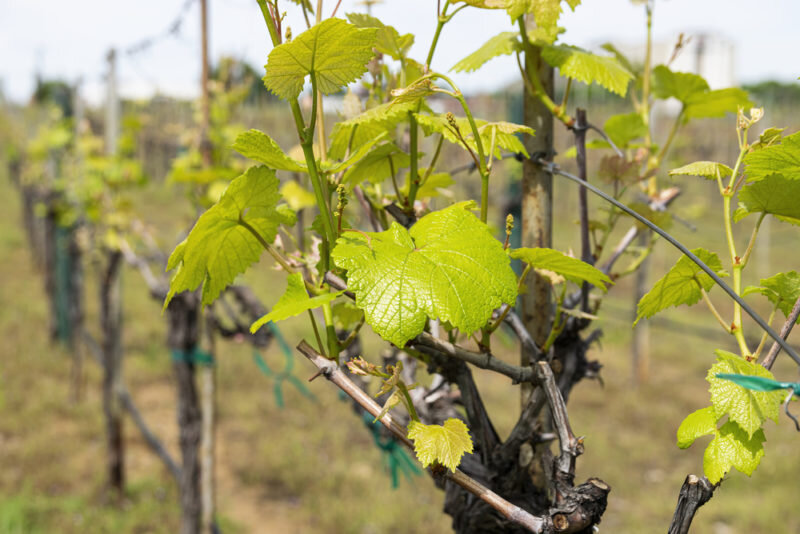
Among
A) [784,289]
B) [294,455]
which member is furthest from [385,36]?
[294,455]

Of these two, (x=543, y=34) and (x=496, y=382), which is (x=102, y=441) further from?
(x=543, y=34)

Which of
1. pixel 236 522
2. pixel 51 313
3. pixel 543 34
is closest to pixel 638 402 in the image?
pixel 236 522

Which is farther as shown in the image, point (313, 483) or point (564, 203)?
point (564, 203)

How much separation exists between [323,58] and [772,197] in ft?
1.69

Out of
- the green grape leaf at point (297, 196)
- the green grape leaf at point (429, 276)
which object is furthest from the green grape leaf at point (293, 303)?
the green grape leaf at point (297, 196)

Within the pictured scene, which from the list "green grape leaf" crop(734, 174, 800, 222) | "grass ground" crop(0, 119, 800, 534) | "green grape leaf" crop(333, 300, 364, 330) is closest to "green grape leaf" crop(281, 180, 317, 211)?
"green grape leaf" crop(333, 300, 364, 330)

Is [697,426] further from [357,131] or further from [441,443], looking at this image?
[357,131]

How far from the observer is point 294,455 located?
5.50m

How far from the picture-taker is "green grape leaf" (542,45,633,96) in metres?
0.89

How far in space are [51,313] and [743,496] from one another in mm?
8099

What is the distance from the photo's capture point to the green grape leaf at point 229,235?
72 centimetres

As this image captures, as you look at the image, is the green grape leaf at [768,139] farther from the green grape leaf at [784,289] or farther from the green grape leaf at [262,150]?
the green grape leaf at [262,150]

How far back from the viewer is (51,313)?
319 inches

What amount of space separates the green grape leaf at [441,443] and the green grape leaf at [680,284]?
25 centimetres
